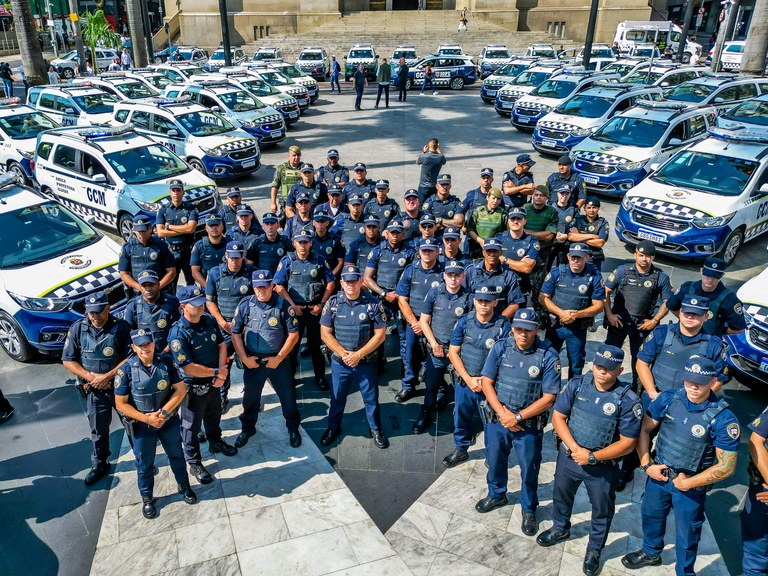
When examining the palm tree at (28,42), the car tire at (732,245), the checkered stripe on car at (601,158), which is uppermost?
the palm tree at (28,42)

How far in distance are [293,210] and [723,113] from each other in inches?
434

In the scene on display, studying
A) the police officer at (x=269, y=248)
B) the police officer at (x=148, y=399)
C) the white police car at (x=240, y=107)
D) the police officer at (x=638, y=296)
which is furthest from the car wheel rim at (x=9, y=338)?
the white police car at (x=240, y=107)

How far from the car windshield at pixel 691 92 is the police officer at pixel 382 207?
38.7ft

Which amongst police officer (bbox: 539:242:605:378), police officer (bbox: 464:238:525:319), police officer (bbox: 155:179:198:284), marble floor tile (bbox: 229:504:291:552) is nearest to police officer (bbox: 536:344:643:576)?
police officer (bbox: 464:238:525:319)

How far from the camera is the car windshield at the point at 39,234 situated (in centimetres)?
715

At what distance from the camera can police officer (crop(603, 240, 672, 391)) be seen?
19.3ft

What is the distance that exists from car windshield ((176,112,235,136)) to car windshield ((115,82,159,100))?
18.3 ft

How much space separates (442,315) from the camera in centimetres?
553

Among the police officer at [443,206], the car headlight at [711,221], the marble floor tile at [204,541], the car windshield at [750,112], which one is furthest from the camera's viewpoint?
the car windshield at [750,112]

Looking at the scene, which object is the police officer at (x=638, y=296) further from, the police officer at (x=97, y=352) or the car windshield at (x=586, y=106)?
the car windshield at (x=586, y=106)

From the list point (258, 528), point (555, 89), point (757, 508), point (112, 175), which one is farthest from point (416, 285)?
point (555, 89)

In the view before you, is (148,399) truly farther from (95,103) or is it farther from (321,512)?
(95,103)

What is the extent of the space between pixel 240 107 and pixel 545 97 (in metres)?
8.99

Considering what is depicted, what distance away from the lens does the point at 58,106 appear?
15617 mm
